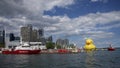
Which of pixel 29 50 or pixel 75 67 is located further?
pixel 29 50

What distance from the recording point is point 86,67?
2211 inches

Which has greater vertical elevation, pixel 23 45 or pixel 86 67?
pixel 23 45

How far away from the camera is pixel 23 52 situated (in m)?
158

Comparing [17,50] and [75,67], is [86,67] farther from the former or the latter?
[17,50]

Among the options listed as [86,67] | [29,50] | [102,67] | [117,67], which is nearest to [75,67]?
[86,67]

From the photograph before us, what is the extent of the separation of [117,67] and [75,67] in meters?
9.75

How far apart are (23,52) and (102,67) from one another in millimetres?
108736

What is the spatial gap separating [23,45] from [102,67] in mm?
113132

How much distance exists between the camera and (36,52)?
160375 mm

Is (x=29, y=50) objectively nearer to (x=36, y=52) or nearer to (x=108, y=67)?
(x=36, y=52)

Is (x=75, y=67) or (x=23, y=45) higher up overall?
(x=23, y=45)

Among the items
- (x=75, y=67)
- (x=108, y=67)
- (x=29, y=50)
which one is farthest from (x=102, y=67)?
(x=29, y=50)

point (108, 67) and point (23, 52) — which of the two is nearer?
point (108, 67)

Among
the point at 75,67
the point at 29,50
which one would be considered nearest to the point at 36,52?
the point at 29,50
